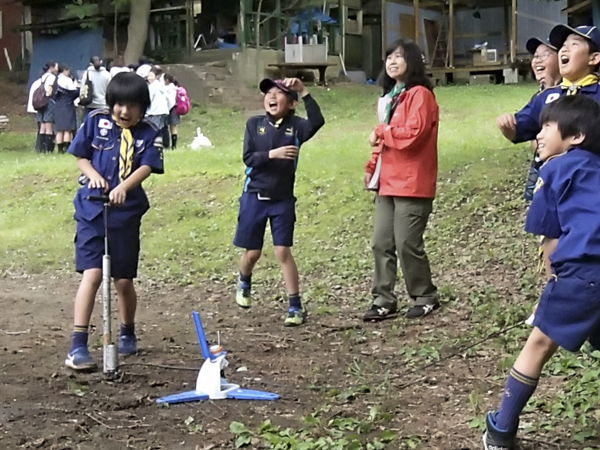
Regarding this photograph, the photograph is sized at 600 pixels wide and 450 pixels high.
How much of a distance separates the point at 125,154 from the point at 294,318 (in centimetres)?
194

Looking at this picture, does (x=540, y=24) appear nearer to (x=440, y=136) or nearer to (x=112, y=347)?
(x=440, y=136)

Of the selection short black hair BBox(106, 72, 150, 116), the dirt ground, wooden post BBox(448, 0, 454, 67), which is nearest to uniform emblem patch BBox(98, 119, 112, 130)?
short black hair BBox(106, 72, 150, 116)

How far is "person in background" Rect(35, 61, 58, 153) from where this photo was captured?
1653cm

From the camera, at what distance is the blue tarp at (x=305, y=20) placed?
26.2 meters

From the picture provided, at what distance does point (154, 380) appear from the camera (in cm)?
494

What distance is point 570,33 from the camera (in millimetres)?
4801

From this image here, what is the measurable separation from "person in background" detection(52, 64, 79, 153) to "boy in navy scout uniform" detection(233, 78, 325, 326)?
35.5ft

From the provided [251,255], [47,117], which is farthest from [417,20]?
[251,255]

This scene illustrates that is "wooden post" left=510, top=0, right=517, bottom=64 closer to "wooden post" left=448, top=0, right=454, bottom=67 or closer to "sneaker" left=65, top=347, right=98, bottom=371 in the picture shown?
"wooden post" left=448, top=0, right=454, bottom=67

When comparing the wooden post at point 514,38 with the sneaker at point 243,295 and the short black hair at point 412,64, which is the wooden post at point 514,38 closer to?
the short black hair at point 412,64

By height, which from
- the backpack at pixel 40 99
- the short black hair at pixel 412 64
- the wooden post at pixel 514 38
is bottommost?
the short black hair at pixel 412 64

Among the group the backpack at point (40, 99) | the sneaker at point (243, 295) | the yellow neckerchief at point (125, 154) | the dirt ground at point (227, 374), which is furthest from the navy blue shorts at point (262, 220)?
the backpack at point (40, 99)

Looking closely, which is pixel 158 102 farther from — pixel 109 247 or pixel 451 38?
pixel 451 38

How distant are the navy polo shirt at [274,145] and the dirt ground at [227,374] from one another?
1.03m
